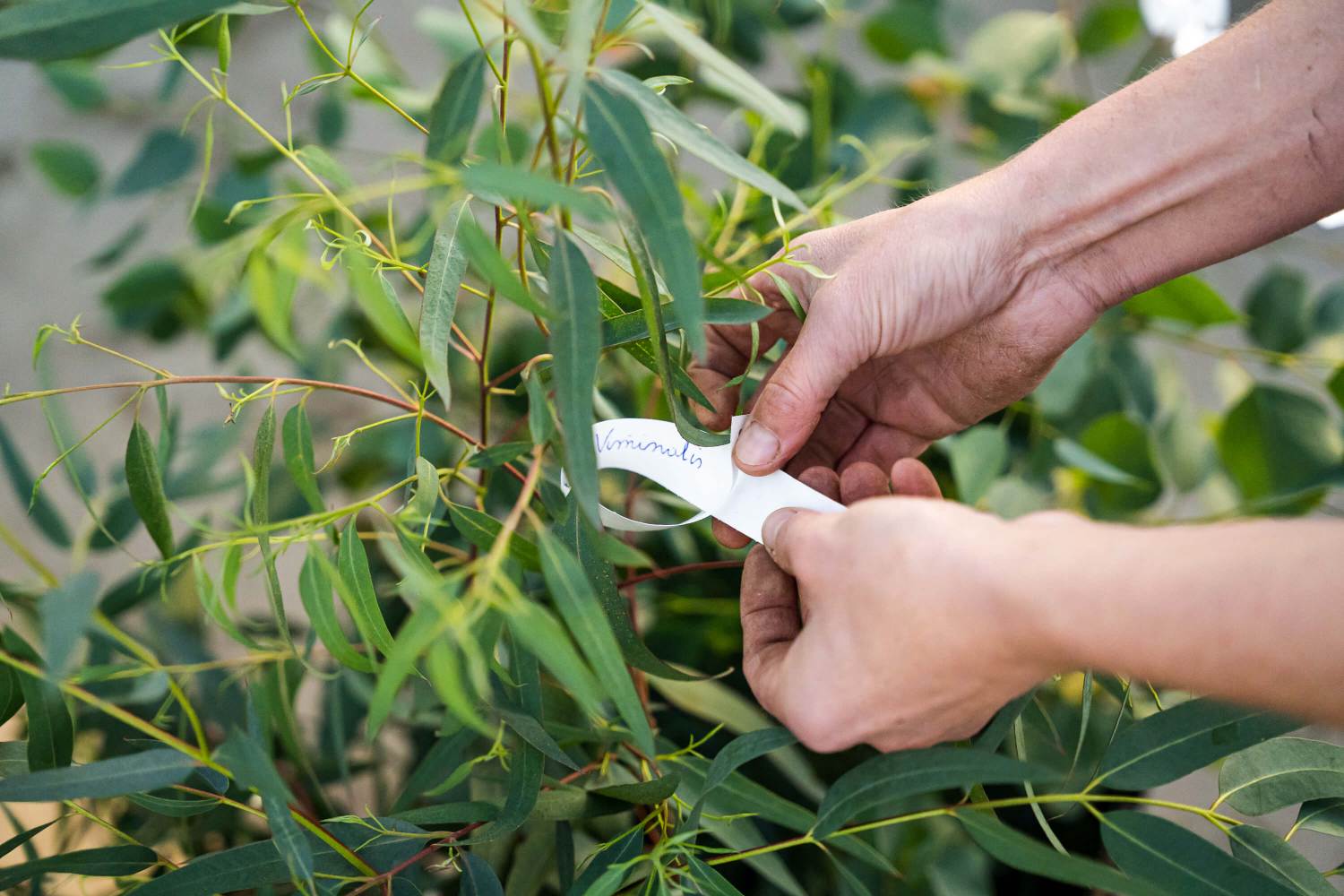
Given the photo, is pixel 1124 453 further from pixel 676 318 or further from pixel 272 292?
pixel 272 292

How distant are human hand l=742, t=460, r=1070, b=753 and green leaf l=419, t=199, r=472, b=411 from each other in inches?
6.5

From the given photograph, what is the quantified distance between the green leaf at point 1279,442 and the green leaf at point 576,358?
63 cm

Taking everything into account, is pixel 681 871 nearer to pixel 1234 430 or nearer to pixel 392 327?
pixel 392 327

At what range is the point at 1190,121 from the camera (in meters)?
0.52

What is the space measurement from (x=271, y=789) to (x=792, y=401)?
27 cm

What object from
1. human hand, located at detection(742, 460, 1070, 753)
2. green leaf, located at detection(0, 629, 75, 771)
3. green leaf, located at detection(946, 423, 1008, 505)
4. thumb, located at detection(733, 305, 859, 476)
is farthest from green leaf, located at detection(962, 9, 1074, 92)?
green leaf, located at detection(0, 629, 75, 771)

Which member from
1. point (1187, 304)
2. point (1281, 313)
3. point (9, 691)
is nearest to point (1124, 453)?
point (1187, 304)

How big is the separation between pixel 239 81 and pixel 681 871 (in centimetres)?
127

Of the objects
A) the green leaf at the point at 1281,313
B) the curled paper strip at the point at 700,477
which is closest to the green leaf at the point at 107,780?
the curled paper strip at the point at 700,477

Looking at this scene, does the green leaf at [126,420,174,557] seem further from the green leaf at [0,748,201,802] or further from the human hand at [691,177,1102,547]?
the human hand at [691,177,1102,547]

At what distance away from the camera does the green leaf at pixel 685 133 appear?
0.31m

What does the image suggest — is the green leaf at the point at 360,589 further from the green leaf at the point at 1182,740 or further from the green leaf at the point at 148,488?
the green leaf at the point at 1182,740

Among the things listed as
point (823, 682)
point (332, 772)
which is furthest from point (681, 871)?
point (332, 772)

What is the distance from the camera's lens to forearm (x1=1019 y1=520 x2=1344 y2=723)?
29cm
